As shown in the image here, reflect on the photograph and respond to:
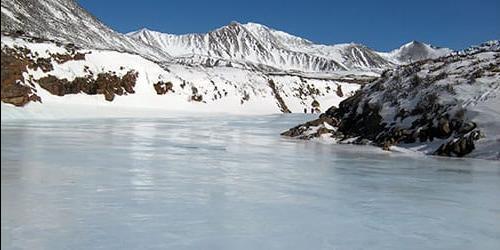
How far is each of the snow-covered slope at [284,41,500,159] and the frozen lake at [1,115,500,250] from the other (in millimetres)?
3867

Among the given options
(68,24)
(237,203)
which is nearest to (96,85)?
(237,203)

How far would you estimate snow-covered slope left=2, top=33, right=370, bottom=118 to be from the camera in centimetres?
4700

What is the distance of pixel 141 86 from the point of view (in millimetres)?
57500

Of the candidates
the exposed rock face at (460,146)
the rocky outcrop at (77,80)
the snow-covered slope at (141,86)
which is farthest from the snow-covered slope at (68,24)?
the exposed rock face at (460,146)

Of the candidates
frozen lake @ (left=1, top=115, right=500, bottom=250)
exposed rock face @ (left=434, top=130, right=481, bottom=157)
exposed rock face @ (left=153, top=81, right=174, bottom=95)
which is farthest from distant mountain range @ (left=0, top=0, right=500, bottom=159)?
frozen lake @ (left=1, top=115, right=500, bottom=250)

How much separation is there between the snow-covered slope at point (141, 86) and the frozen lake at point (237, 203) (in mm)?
22889

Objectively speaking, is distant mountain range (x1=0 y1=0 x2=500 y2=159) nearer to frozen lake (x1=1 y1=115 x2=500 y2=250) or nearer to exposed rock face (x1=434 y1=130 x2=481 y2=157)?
exposed rock face (x1=434 y1=130 x2=481 y2=157)

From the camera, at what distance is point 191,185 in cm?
862

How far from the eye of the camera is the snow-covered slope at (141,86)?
47.0m

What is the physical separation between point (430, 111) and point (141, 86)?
42.4 meters

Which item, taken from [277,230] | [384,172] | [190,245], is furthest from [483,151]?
[190,245]

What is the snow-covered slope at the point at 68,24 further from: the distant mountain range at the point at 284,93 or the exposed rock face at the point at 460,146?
the exposed rock face at the point at 460,146

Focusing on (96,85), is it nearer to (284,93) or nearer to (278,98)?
(278,98)

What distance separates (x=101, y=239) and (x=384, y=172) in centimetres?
762
